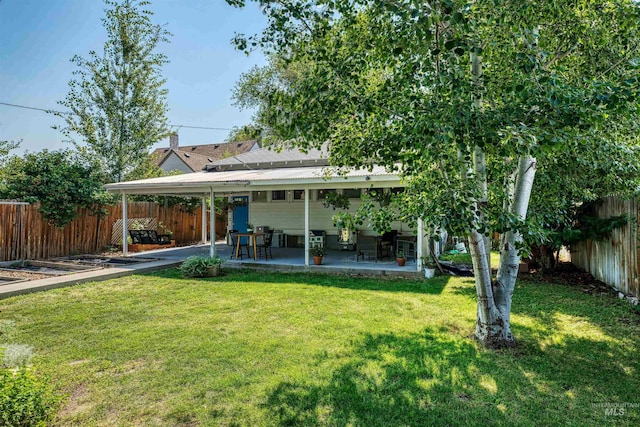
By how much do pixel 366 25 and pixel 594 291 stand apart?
711 cm

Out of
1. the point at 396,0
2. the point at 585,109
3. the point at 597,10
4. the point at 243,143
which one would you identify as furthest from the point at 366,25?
the point at 243,143

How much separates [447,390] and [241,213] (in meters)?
13.3

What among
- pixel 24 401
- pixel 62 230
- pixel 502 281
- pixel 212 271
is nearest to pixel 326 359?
pixel 502 281

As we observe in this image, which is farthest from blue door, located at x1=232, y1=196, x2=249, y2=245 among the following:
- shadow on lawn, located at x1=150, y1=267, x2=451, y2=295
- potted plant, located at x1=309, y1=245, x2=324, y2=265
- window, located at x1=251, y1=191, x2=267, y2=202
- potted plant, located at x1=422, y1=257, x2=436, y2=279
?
potted plant, located at x1=422, y1=257, x2=436, y2=279

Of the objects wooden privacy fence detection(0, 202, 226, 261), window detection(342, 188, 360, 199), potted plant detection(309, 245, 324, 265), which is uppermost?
window detection(342, 188, 360, 199)

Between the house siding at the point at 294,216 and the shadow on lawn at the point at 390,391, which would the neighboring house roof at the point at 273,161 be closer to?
the house siding at the point at 294,216

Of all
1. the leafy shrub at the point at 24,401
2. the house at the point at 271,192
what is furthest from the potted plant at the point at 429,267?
the leafy shrub at the point at 24,401

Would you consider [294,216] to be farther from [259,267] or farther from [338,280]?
[338,280]

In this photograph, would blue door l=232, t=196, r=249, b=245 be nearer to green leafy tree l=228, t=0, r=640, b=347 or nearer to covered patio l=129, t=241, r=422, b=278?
covered patio l=129, t=241, r=422, b=278

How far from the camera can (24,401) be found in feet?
9.25

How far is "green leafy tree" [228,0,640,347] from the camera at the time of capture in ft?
10.1

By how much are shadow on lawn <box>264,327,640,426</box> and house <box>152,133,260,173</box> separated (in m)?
25.4

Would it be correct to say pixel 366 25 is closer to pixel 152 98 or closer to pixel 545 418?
pixel 545 418

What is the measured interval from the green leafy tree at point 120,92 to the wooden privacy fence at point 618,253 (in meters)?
18.8
